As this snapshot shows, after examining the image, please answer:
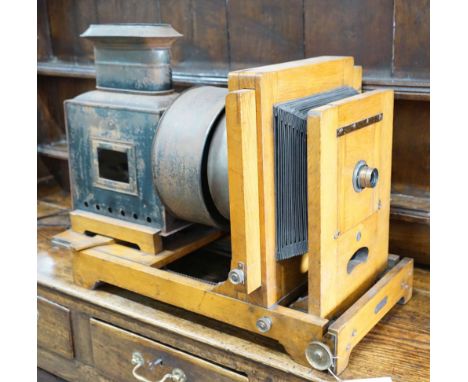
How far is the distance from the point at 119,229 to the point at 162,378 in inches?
13.3

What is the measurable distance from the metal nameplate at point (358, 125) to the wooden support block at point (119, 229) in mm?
484

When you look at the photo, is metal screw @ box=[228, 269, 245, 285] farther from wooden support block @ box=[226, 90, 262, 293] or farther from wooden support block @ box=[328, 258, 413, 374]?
wooden support block @ box=[328, 258, 413, 374]

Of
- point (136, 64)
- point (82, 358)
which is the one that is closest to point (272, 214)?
point (136, 64)

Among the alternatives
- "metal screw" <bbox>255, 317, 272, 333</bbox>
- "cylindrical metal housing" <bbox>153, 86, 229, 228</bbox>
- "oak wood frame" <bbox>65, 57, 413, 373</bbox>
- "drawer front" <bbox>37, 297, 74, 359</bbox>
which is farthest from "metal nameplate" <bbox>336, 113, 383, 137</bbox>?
"drawer front" <bbox>37, 297, 74, 359</bbox>

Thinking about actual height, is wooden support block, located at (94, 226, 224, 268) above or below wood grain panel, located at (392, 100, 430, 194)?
below

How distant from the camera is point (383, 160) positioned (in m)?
Answer: 1.17

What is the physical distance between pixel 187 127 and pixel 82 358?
0.63m

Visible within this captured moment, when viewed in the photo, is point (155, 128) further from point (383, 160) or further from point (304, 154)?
point (383, 160)

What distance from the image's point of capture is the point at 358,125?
1.04m

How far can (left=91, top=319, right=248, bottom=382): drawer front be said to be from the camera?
45.3 inches

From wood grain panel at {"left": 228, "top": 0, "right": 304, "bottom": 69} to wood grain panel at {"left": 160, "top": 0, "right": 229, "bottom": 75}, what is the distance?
3 centimetres

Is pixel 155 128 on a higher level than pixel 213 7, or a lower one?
lower

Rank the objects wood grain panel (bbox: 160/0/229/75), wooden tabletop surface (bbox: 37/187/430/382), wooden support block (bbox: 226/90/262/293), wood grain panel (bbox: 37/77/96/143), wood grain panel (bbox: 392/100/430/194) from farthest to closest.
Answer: wood grain panel (bbox: 37/77/96/143)
wood grain panel (bbox: 160/0/229/75)
wood grain panel (bbox: 392/100/430/194)
wooden tabletop surface (bbox: 37/187/430/382)
wooden support block (bbox: 226/90/262/293)

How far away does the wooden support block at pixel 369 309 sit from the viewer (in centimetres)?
100
